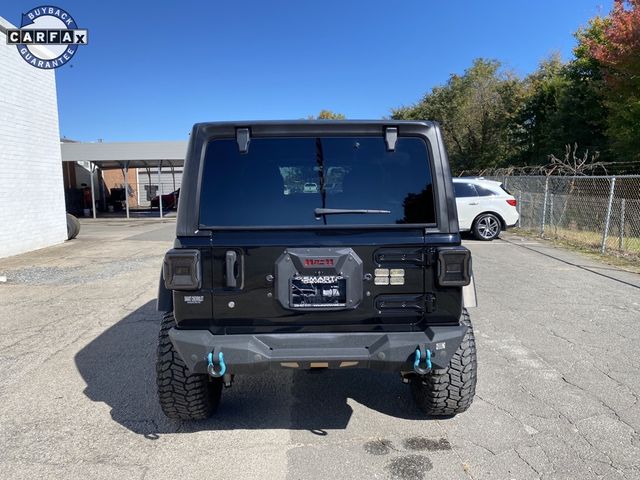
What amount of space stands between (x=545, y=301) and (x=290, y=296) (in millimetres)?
5165

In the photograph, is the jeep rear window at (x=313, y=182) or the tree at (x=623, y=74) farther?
the tree at (x=623, y=74)

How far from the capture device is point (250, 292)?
9.16ft

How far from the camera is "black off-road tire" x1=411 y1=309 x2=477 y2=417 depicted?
3166 mm

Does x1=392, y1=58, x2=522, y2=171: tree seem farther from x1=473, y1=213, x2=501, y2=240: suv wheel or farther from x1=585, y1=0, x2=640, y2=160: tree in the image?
x1=473, y1=213, x2=501, y2=240: suv wheel

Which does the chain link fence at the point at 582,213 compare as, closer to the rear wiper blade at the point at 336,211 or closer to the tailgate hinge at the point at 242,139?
the rear wiper blade at the point at 336,211

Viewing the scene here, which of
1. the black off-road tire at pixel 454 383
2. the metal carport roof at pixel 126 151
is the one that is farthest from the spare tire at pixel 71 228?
the black off-road tire at pixel 454 383

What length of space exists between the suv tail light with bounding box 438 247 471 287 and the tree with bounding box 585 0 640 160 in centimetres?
1856

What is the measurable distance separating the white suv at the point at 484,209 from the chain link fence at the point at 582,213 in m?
1.30

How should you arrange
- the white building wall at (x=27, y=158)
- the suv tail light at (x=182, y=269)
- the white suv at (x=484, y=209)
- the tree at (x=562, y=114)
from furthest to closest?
the tree at (x=562, y=114), the white suv at (x=484, y=209), the white building wall at (x=27, y=158), the suv tail light at (x=182, y=269)

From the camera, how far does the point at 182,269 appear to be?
2.70 m

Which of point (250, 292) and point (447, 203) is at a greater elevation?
point (447, 203)

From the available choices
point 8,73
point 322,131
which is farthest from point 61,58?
point 322,131

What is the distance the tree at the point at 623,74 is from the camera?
55.5ft

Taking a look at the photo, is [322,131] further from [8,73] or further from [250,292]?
[8,73]
